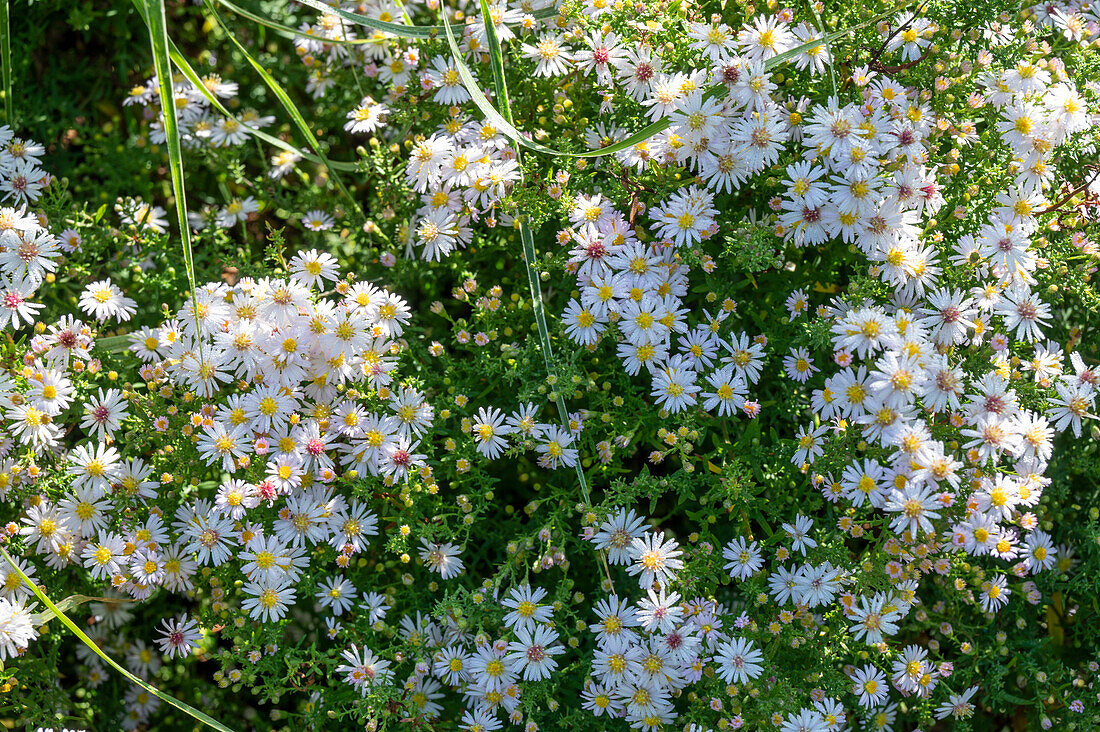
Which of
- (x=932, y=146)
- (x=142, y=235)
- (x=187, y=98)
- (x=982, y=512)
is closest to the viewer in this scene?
(x=982, y=512)

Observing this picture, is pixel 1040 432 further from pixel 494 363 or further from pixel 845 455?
pixel 494 363

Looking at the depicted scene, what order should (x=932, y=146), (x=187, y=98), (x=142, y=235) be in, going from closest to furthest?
(x=932, y=146)
(x=142, y=235)
(x=187, y=98)

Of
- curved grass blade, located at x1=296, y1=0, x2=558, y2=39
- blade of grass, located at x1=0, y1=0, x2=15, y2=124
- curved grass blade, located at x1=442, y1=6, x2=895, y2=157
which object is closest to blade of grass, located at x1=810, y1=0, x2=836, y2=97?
curved grass blade, located at x1=442, y1=6, x2=895, y2=157

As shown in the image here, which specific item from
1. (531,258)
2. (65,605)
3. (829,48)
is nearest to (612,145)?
(531,258)

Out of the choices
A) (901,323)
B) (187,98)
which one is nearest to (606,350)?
(901,323)

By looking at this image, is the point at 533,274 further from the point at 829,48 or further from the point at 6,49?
the point at 6,49

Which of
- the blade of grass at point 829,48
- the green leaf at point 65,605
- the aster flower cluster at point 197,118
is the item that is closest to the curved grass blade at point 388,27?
the aster flower cluster at point 197,118

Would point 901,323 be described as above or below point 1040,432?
above

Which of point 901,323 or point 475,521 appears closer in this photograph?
point 901,323

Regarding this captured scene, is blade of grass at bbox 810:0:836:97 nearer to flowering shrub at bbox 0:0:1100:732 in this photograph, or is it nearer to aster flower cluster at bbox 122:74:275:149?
flowering shrub at bbox 0:0:1100:732
